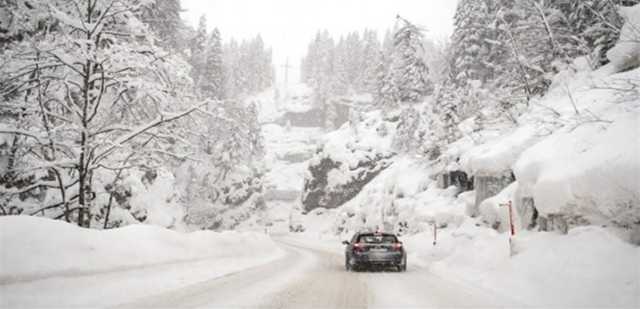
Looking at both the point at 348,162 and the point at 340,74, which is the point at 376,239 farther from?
the point at 340,74

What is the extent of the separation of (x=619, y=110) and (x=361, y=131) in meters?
46.6

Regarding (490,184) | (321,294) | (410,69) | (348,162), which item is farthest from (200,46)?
(321,294)

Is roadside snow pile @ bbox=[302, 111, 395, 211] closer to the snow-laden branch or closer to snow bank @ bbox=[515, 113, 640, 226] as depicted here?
snow bank @ bbox=[515, 113, 640, 226]

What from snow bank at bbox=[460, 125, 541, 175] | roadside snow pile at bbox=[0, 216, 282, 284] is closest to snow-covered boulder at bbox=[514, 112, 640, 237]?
snow bank at bbox=[460, 125, 541, 175]

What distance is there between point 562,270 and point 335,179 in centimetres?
4555

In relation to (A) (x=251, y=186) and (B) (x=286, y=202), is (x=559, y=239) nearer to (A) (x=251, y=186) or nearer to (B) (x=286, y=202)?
(A) (x=251, y=186)

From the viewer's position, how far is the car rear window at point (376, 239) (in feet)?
44.5

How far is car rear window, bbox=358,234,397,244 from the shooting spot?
13.6 meters

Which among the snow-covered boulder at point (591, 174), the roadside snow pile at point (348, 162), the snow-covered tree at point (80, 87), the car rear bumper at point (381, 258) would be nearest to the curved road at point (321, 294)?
the car rear bumper at point (381, 258)

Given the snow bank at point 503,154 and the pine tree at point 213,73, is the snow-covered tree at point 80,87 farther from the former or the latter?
the pine tree at point 213,73

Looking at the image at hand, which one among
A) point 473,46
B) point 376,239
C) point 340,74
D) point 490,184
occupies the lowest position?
point 376,239

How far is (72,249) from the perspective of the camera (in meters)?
7.55

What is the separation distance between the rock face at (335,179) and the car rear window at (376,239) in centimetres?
3565

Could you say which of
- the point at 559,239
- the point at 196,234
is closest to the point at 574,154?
Result: the point at 559,239
